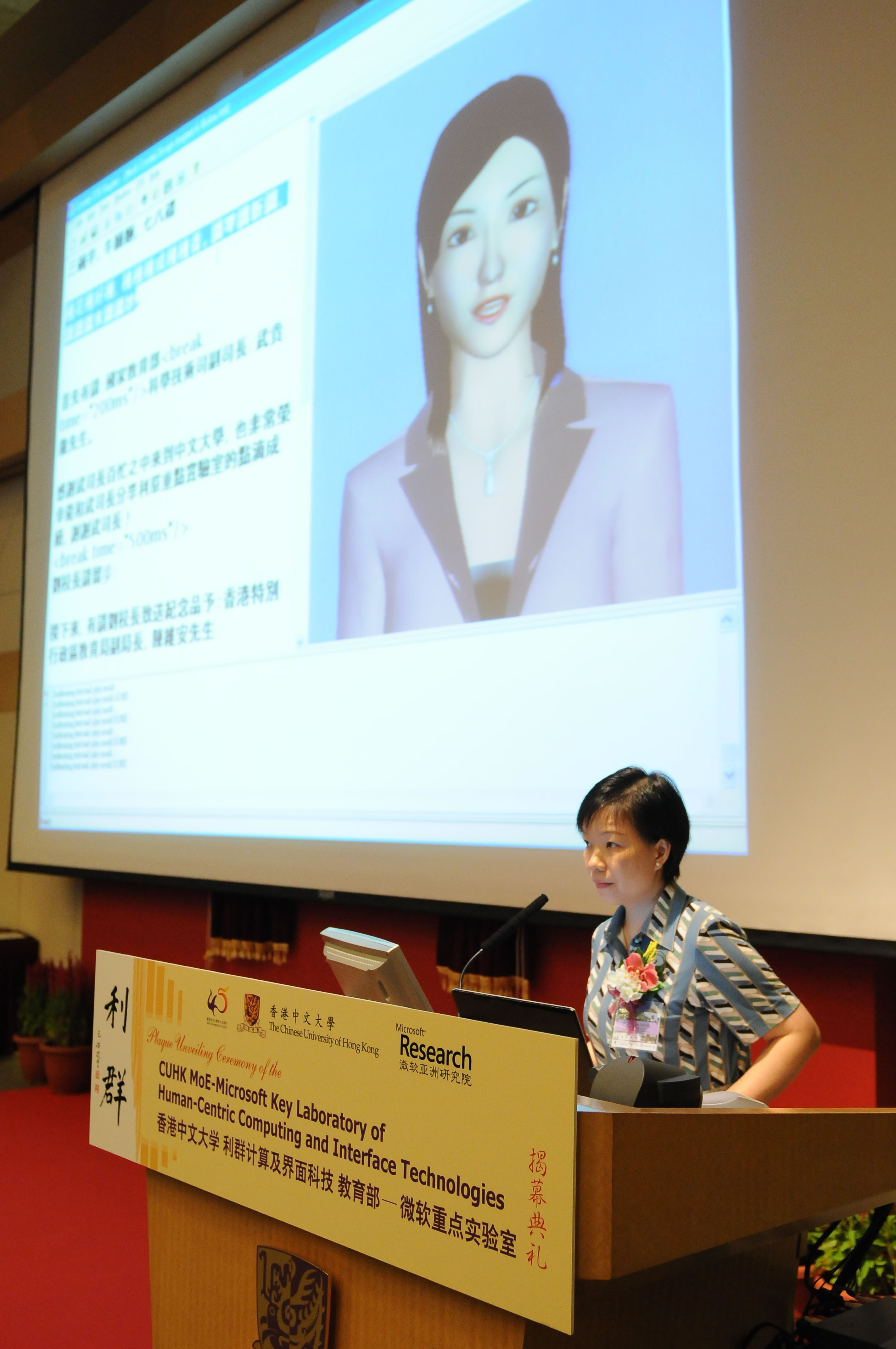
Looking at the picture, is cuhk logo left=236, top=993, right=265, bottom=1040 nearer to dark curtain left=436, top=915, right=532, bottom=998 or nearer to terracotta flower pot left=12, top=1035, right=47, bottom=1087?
dark curtain left=436, top=915, right=532, bottom=998

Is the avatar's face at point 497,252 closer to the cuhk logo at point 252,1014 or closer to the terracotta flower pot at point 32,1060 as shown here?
the cuhk logo at point 252,1014

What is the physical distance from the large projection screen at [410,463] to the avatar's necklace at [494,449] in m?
0.01

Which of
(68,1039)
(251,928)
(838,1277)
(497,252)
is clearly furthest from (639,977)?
(68,1039)

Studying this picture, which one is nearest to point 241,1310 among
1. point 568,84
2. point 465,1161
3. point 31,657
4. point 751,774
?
point 465,1161

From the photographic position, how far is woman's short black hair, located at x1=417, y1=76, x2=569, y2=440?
2.49 meters

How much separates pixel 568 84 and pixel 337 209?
2.75 feet

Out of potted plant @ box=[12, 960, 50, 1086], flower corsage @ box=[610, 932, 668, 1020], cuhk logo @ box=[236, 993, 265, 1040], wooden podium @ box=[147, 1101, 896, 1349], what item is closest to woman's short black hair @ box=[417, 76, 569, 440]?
flower corsage @ box=[610, 932, 668, 1020]

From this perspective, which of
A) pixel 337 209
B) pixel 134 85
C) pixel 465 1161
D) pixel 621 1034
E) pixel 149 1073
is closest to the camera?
pixel 465 1161

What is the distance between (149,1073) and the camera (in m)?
1.22

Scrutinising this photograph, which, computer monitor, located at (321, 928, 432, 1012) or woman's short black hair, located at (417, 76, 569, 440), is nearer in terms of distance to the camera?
computer monitor, located at (321, 928, 432, 1012)

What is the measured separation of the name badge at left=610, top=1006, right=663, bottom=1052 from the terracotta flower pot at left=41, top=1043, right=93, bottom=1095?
10.1 ft

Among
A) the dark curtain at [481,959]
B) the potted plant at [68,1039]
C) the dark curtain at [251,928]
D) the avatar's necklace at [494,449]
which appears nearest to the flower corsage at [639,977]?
the dark curtain at [481,959]

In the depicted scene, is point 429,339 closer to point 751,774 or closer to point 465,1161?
point 751,774

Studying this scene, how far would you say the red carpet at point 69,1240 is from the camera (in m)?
2.18
